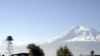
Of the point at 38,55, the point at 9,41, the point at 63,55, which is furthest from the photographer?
the point at 9,41

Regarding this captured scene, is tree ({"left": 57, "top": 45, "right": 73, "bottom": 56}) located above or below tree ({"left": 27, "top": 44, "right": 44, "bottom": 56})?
above

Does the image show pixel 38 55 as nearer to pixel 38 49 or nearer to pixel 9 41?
pixel 38 49

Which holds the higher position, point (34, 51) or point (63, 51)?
point (63, 51)

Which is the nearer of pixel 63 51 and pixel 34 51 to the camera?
pixel 34 51

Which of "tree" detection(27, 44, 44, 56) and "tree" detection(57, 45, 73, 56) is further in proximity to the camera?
"tree" detection(57, 45, 73, 56)

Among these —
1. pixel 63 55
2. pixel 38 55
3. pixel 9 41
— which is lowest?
Answer: pixel 38 55

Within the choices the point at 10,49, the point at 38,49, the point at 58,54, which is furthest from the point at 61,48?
the point at 38,49

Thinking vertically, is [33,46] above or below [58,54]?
below

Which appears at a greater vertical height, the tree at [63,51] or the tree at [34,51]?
the tree at [63,51]

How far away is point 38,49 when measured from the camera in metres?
8.90

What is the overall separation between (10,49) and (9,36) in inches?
322

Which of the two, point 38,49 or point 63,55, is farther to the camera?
point 63,55

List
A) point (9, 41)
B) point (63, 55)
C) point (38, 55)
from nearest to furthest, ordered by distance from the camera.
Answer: point (38, 55)
point (63, 55)
point (9, 41)

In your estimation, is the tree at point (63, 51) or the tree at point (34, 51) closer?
the tree at point (34, 51)
